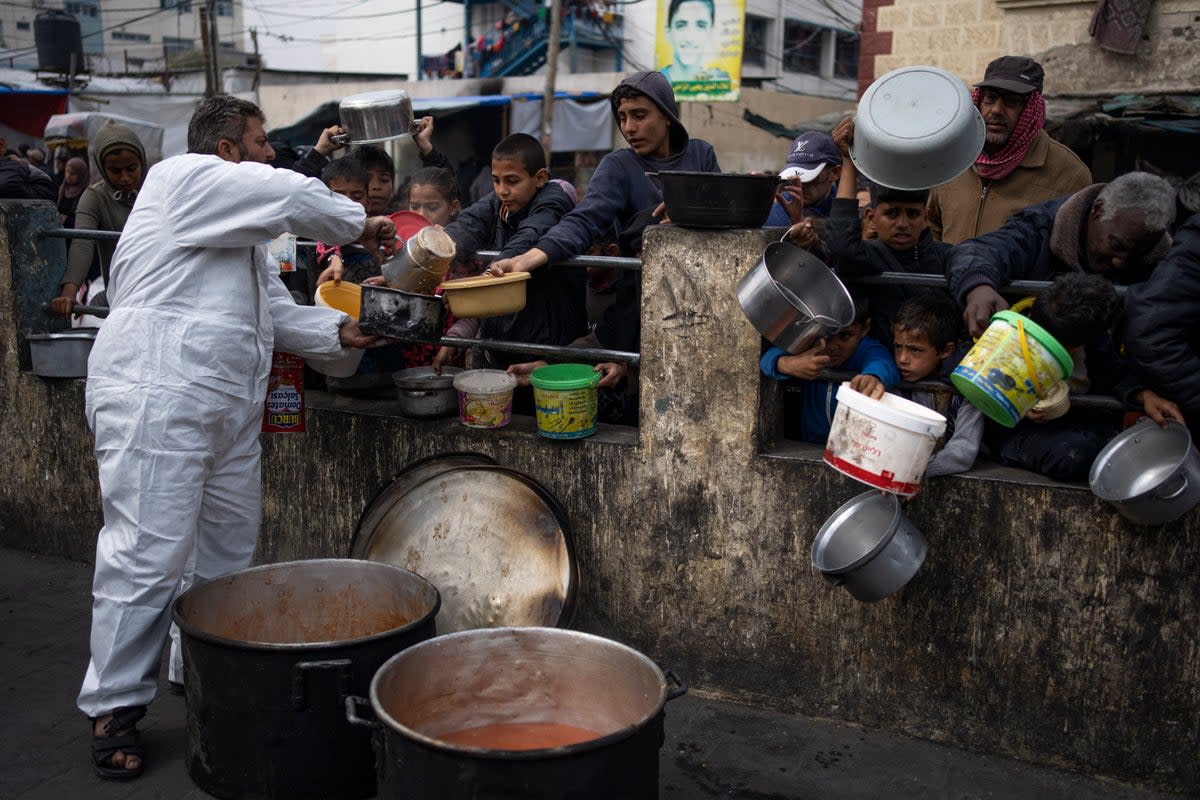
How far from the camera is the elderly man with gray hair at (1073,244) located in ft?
10.1

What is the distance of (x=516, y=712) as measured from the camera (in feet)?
9.77

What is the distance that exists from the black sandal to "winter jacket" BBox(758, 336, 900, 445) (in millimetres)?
2253

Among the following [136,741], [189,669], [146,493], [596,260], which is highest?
[596,260]

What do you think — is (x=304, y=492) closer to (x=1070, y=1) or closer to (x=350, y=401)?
(x=350, y=401)

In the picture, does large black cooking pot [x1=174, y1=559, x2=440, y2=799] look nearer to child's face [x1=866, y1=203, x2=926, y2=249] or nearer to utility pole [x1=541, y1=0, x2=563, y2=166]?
child's face [x1=866, y1=203, x2=926, y2=249]

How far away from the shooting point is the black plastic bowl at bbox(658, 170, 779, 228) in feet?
A: 11.0

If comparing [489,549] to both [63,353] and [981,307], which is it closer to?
[981,307]

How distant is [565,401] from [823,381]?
2.86ft

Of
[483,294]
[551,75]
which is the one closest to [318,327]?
[483,294]

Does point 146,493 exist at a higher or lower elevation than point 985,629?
higher

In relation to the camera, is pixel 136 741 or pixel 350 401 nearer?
pixel 136 741

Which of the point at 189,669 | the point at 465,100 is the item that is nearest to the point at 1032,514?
the point at 189,669

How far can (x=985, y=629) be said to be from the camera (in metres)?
3.27

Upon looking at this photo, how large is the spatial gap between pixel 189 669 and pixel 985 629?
2.34m
